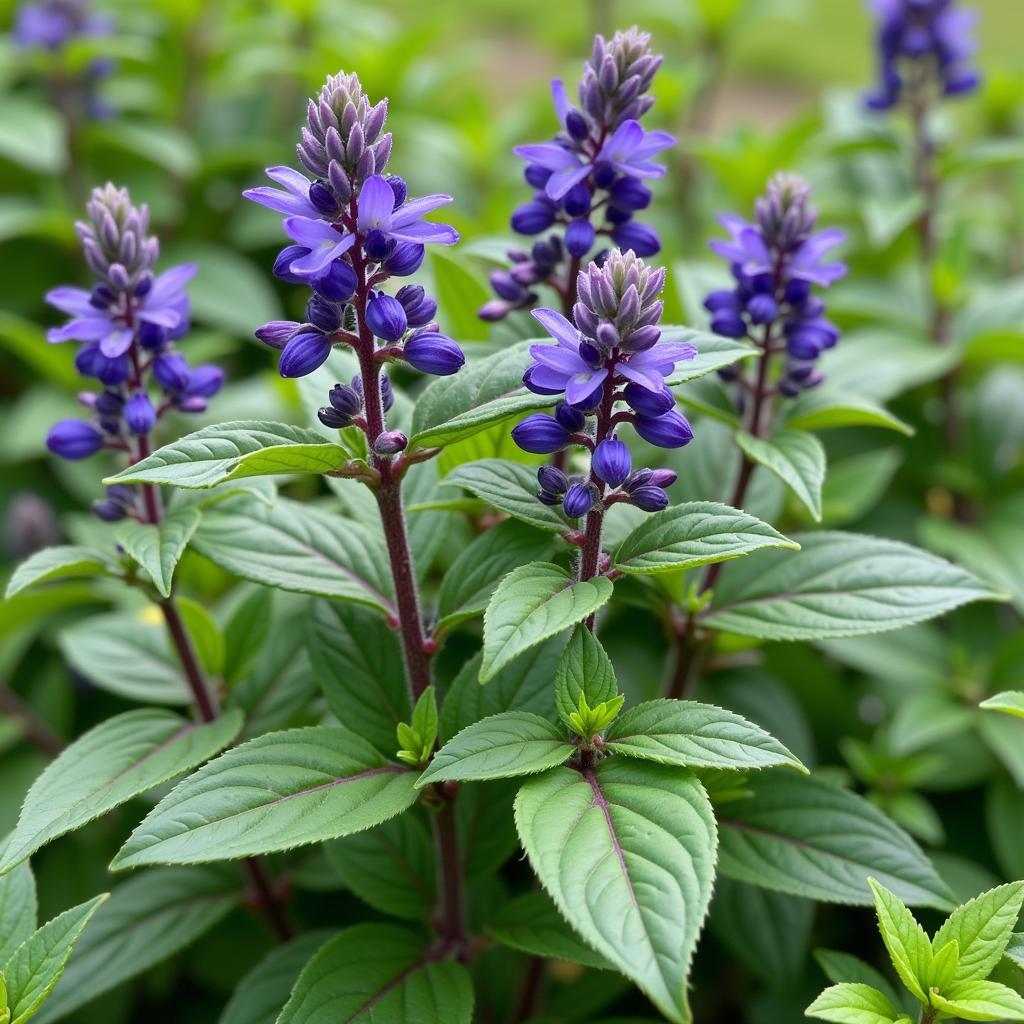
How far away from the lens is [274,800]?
1.25m

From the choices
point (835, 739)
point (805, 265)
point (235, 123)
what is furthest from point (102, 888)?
point (235, 123)

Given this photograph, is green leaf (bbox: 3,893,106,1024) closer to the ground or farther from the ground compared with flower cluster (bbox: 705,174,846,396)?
closer to the ground

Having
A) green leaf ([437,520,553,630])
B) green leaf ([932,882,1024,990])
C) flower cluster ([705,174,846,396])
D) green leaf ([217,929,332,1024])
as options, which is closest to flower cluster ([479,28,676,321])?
flower cluster ([705,174,846,396])

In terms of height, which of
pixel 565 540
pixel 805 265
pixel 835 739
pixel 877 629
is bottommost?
pixel 835 739

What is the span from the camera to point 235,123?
3.64 meters

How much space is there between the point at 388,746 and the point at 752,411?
0.80 meters

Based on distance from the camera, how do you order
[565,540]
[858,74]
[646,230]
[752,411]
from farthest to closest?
[858,74], [752,411], [646,230], [565,540]

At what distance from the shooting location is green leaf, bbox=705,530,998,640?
1.48 m

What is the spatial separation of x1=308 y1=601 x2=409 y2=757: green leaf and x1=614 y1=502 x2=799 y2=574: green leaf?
42 cm

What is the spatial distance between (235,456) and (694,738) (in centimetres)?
60

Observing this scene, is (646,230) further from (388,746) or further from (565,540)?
(388,746)

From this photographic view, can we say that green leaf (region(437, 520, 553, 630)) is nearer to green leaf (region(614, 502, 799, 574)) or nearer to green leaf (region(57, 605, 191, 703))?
green leaf (region(614, 502, 799, 574))

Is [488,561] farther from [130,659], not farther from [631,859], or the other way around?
[130,659]

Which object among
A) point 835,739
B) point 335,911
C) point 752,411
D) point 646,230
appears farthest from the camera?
point 835,739
